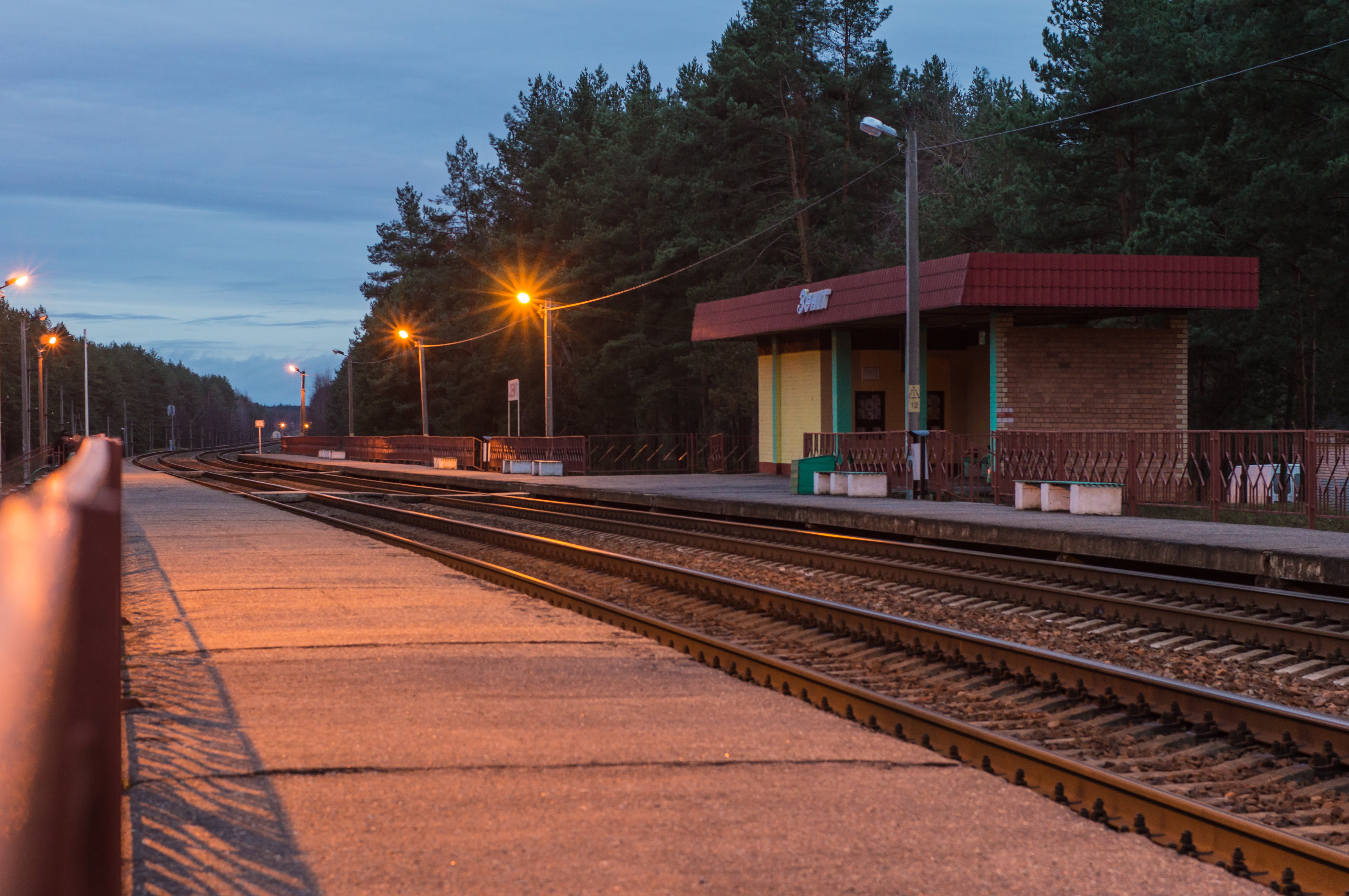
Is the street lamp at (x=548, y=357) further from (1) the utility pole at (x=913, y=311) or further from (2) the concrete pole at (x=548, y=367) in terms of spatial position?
(1) the utility pole at (x=913, y=311)

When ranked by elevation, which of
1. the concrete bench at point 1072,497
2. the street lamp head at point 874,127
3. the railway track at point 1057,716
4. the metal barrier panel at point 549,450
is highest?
the street lamp head at point 874,127

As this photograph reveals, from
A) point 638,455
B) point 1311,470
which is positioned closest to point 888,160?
point 638,455

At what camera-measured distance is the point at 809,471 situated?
90.4 feet

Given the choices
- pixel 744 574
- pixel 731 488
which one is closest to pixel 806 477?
pixel 731 488

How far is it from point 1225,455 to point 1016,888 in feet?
51.9

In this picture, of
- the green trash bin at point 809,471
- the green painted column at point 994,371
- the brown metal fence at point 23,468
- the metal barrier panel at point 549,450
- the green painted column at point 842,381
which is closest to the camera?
the green trash bin at point 809,471

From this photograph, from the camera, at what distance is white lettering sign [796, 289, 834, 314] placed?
32.4m

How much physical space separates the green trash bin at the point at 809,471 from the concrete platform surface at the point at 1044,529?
1.56ft

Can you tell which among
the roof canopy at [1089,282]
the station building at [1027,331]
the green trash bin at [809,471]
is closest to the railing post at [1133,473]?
the station building at [1027,331]

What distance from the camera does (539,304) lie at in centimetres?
4716

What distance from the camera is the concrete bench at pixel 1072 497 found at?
19.9m

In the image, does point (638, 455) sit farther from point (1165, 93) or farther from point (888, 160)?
point (1165, 93)

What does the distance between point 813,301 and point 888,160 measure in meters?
19.6

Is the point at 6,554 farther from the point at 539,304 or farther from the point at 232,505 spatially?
the point at 539,304
